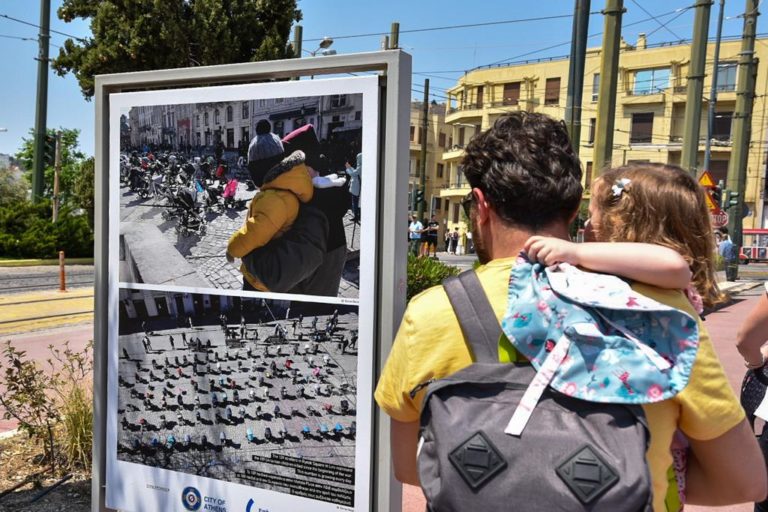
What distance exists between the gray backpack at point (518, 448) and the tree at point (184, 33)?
1564 centimetres

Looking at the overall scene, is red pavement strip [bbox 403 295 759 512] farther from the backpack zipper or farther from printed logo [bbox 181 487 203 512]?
the backpack zipper

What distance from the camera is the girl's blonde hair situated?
1866 mm

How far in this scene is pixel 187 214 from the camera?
2916 millimetres

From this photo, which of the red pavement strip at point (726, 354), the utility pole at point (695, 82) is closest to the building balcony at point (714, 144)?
the red pavement strip at point (726, 354)

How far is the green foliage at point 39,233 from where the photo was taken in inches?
961

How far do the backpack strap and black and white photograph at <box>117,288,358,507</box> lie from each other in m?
1.04

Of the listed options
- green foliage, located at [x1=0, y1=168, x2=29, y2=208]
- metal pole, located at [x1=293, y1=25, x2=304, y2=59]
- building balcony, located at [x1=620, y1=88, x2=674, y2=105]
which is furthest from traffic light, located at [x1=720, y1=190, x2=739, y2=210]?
green foliage, located at [x1=0, y1=168, x2=29, y2=208]

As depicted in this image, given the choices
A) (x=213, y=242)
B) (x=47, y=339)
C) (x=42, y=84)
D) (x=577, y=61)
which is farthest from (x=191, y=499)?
(x=42, y=84)

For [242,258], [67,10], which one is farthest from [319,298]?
[67,10]

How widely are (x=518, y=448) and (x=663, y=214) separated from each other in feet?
2.82

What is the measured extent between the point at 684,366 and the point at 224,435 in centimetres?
196

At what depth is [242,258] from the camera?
2.77 m

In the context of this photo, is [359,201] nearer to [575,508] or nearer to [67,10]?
[575,508]

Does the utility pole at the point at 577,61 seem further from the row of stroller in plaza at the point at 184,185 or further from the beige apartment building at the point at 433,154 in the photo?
the beige apartment building at the point at 433,154
